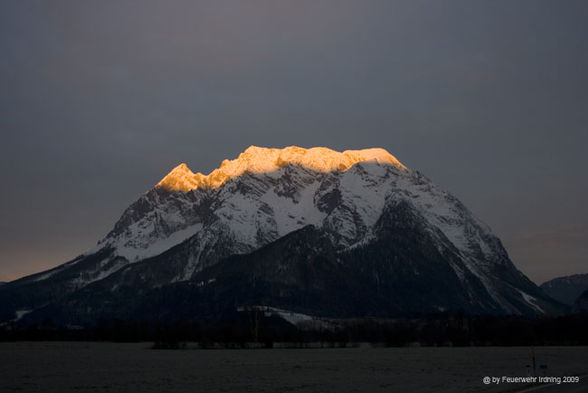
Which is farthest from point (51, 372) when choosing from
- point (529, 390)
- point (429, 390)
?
point (529, 390)

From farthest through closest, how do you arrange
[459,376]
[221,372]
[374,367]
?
1. [374,367]
2. [221,372]
3. [459,376]

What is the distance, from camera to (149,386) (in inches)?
3059

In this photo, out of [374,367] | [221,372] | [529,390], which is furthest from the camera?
[374,367]

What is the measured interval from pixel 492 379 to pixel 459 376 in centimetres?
834

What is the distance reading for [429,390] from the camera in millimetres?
68812

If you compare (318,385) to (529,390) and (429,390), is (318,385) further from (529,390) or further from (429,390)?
(529,390)

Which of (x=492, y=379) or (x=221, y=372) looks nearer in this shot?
(x=492, y=379)

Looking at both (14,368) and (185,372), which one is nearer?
(185,372)

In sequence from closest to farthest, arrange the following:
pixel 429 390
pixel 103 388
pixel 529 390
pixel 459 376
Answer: pixel 529 390 < pixel 429 390 < pixel 103 388 < pixel 459 376

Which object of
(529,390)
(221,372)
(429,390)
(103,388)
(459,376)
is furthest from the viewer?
(221,372)

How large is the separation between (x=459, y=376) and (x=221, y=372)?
1452 inches

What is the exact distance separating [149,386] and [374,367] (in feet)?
145

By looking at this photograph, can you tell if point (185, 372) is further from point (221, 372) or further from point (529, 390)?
point (529, 390)

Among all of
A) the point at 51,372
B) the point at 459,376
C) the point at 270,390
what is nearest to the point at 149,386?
the point at 270,390
